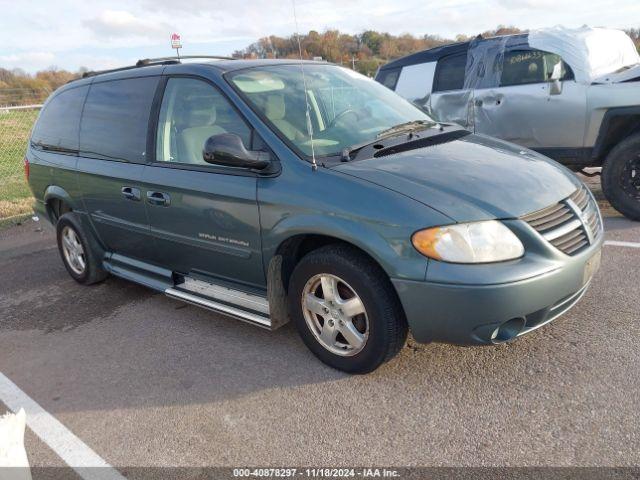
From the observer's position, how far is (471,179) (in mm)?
2906

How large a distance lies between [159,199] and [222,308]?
2.93 feet

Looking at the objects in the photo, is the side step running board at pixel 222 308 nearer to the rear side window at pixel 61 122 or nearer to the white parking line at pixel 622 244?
the rear side window at pixel 61 122

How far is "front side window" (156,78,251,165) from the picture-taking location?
11.5ft

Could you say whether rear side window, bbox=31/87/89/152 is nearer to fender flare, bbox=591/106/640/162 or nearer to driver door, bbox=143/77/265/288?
driver door, bbox=143/77/265/288

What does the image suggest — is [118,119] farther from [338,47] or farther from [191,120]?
[338,47]

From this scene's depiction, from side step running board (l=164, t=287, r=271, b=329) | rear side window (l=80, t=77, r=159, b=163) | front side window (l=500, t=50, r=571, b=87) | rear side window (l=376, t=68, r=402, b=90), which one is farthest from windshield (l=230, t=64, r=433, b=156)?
rear side window (l=376, t=68, r=402, b=90)

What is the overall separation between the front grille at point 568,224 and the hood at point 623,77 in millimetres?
2973

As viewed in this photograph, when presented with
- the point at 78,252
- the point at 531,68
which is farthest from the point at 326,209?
the point at 531,68

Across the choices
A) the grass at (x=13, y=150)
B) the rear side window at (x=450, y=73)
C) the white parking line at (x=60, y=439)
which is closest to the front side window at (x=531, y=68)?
the rear side window at (x=450, y=73)

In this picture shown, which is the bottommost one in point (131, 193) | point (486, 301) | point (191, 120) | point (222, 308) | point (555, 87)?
point (222, 308)

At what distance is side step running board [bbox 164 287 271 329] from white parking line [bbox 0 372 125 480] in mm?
1075

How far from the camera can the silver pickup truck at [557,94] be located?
5.42 meters

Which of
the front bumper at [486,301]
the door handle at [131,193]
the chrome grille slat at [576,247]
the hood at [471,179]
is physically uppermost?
the hood at [471,179]

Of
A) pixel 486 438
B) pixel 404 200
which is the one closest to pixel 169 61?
pixel 404 200
